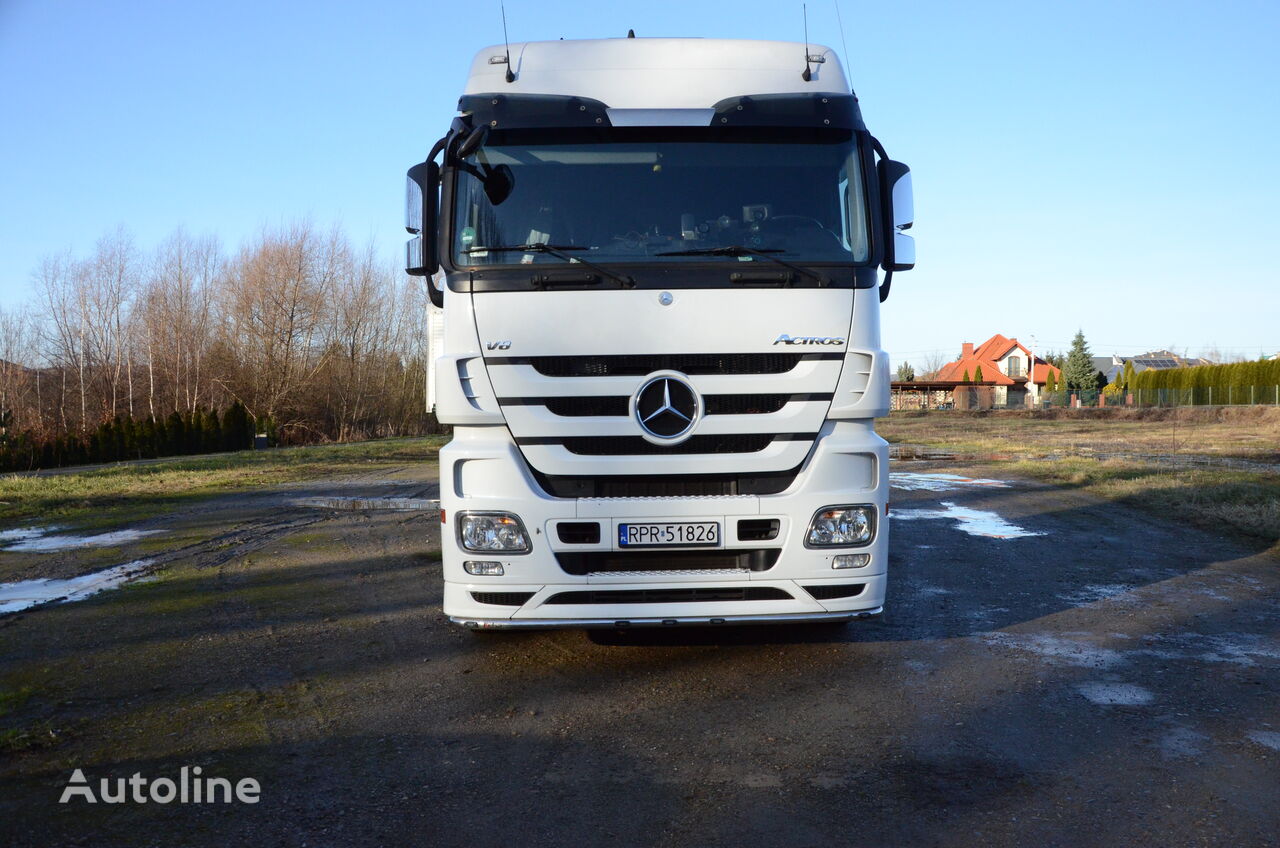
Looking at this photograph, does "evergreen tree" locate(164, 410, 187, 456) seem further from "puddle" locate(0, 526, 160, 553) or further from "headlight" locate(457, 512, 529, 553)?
"headlight" locate(457, 512, 529, 553)

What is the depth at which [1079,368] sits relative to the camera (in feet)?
→ 275

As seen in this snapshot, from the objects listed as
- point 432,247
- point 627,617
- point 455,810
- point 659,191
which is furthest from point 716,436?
point 455,810

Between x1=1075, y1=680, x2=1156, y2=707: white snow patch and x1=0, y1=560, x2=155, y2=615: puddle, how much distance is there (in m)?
6.44

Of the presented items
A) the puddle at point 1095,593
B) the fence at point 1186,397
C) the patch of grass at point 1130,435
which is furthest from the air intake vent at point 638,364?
the fence at point 1186,397

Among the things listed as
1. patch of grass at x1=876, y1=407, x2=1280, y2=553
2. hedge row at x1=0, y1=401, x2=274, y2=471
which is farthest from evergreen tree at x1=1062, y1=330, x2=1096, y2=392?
hedge row at x1=0, y1=401, x2=274, y2=471

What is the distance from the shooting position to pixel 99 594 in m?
7.23

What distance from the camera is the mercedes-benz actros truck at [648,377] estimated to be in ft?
16.3

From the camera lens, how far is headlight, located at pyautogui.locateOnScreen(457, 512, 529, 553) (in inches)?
196

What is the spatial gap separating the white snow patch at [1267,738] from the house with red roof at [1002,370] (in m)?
95.0

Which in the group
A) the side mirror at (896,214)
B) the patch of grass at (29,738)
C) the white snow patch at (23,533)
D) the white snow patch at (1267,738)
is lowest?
the white snow patch at (23,533)

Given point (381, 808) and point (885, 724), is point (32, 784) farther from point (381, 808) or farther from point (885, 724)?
point (885, 724)

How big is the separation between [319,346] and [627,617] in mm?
42776

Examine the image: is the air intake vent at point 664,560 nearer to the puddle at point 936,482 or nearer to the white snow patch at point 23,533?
the white snow patch at point 23,533

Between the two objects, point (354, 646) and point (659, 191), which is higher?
Answer: point (659, 191)
